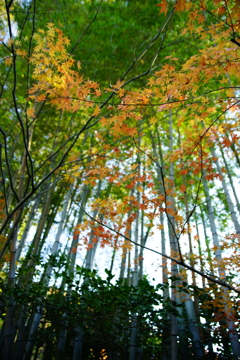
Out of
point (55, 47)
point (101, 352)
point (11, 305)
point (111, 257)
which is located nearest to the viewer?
point (55, 47)

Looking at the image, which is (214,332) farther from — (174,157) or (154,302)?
(174,157)

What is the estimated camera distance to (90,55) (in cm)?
438

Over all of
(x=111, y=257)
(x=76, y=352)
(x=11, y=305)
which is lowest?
(x=76, y=352)

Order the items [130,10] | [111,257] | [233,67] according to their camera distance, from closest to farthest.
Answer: [233,67] → [130,10] → [111,257]

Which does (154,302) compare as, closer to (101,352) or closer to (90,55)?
(101,352)

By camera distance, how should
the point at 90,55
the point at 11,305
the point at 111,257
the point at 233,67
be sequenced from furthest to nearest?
the point at 111,257 → the point at 90,55 → the point at 11,305 → the point at 233,67

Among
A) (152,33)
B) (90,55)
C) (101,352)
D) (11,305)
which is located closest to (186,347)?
(101,352)

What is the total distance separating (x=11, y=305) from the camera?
261cm

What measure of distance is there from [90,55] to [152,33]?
130 cm

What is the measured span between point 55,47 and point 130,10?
267 centimetres

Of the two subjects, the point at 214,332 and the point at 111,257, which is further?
the point at 111,257

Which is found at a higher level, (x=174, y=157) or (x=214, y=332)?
(x=174, y=157)

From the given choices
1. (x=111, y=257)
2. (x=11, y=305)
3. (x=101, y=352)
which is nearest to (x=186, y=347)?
(x=101, y=352)

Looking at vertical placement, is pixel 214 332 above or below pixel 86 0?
below
